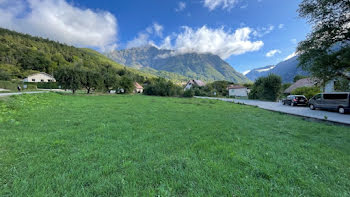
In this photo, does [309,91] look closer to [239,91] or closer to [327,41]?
[327,41]

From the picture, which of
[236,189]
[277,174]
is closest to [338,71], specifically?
[277,174]

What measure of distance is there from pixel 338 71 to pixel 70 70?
37895 mm

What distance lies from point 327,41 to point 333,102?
21.3 feet

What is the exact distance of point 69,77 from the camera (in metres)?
25.7

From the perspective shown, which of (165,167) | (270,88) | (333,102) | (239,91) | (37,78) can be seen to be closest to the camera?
(165,167)

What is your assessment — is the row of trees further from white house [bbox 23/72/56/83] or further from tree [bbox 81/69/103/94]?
white house [bbox 23/72/56/83]

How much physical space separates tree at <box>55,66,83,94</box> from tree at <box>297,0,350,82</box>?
3475cm

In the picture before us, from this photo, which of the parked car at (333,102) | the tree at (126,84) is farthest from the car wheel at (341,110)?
the tree at (126,84)

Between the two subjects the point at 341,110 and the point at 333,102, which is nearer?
the point at 341,110

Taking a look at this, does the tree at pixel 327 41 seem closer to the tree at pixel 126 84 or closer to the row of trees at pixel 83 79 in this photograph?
the row of trees at pixel 83 79

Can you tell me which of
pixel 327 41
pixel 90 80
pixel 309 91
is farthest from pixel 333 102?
pixel 90 80

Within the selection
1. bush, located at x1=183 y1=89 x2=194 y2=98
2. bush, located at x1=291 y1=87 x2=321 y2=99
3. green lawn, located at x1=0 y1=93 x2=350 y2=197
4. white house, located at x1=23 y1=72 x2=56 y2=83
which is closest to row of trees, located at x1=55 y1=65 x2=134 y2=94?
bush, located at x1=183 y1=89 x2=194 y2=98

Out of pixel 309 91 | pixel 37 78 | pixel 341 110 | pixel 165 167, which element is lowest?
pixel 165 167

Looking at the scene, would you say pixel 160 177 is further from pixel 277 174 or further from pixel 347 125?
pixel 347 125
